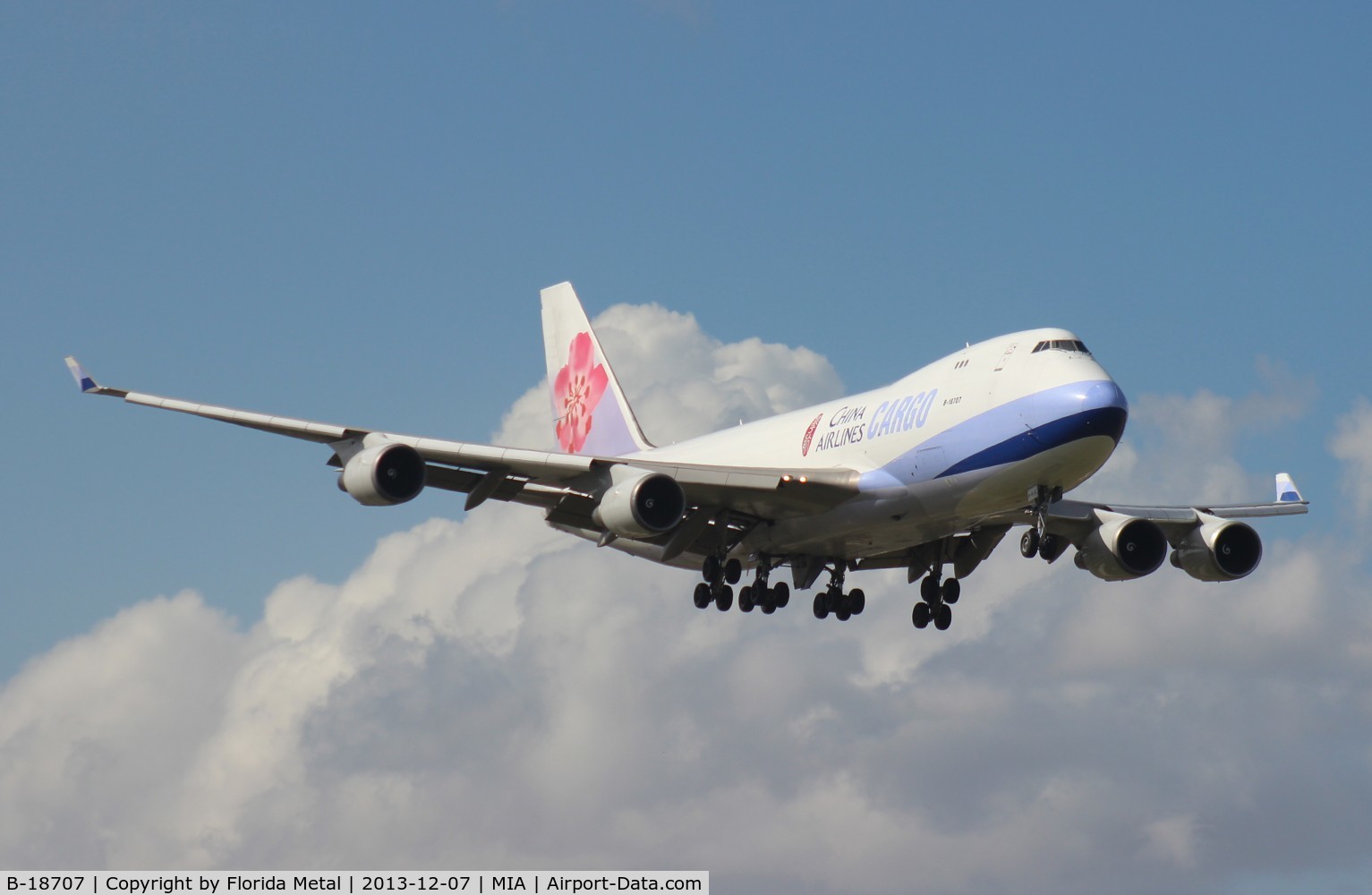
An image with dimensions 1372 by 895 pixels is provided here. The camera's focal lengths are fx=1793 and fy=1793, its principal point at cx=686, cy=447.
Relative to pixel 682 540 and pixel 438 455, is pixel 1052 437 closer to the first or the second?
pixel 682 540

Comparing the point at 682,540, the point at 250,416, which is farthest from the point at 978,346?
the point at 250,416

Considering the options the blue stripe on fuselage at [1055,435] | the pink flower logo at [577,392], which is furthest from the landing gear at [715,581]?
the pink flower logo at [577,392]

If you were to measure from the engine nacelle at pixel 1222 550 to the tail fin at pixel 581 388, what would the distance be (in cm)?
1597

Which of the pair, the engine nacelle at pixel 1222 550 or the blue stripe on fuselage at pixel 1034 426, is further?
the engine nacelle at pixel 1222 550

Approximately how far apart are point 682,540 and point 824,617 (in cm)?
548

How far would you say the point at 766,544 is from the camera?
44.1 m

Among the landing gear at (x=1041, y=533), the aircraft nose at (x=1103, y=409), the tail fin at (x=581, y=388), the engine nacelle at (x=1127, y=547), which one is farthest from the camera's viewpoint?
the tail fin at (x=581, y=388)

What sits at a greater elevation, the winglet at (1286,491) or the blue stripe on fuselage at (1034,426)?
the winglet at (1286,491)

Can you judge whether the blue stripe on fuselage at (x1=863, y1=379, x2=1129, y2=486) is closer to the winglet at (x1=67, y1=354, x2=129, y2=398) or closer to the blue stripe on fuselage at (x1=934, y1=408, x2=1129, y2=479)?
the blue stripe on fuselage at (x1=934, y1=408, x2=1129, y2=479)

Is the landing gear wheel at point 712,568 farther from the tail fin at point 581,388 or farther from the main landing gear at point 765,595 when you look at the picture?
the tail fin at point 581,388

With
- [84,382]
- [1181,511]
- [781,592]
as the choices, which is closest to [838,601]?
[781,592]

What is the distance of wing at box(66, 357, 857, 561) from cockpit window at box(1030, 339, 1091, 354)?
5252mm

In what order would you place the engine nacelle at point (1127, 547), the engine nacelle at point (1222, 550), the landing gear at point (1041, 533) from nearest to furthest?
the landing gear at point (1041, 533) < the engine nacelle at point (1127, 547) < the engine nacelle at point (1222, 550)

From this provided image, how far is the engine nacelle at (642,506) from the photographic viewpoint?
39406mm
